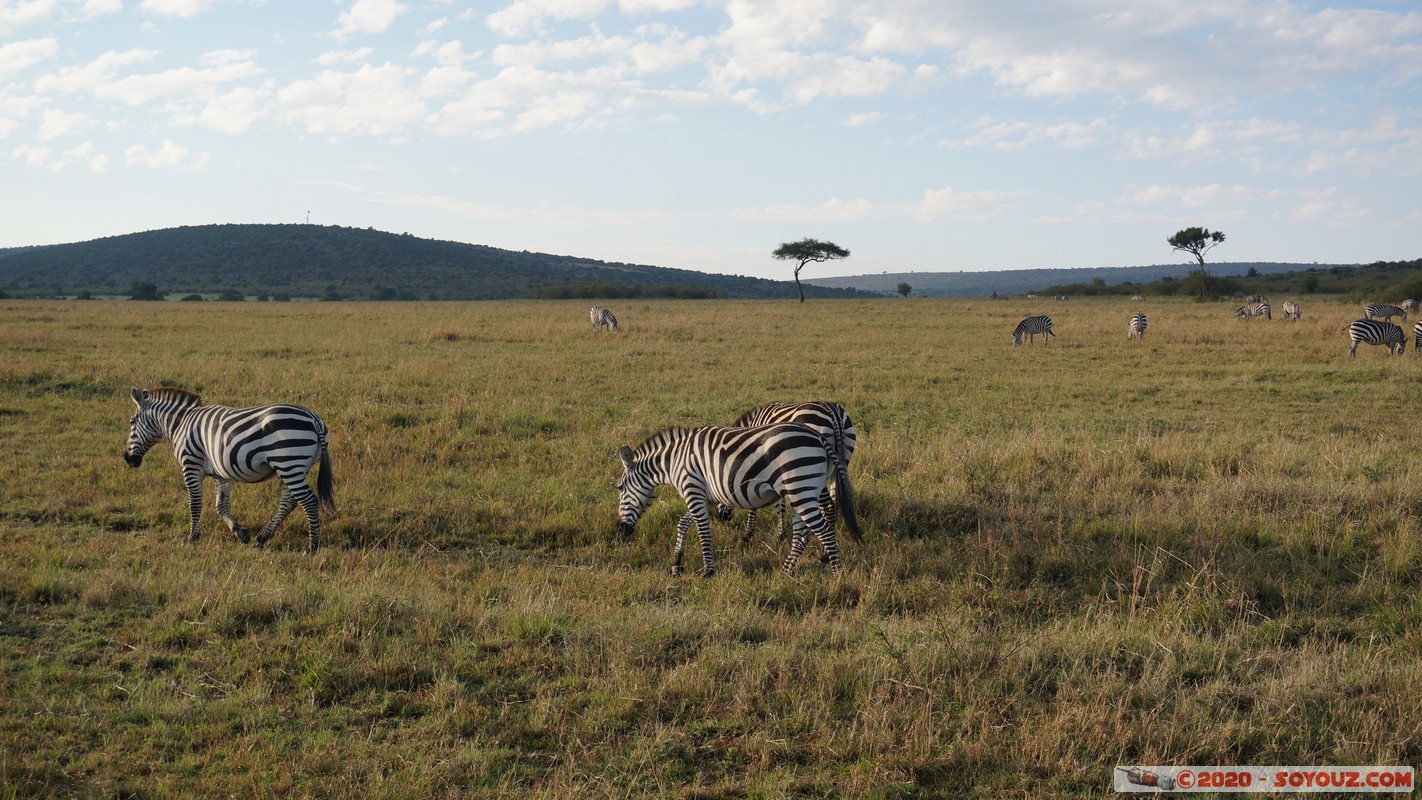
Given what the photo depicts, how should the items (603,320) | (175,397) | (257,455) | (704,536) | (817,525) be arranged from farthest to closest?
(603,320) < (175,397) < (257,455) < (704,536) < (817,525)

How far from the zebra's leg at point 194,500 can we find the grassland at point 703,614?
0.15 m

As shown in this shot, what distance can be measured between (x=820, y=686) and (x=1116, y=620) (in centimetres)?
282

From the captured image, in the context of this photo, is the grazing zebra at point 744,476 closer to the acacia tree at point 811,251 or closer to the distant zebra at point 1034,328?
the distant zebra at point 1034,328

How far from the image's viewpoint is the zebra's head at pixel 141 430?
10320mm

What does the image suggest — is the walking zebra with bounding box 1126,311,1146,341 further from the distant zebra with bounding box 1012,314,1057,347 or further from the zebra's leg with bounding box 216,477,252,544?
the zebra's leg with bounding box 216,477,252,544

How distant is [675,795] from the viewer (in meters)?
4.21

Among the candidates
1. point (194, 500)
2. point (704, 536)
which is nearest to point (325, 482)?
point (194, 500)

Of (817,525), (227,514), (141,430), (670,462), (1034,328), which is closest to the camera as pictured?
(817,525)

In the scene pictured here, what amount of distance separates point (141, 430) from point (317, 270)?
347 ft

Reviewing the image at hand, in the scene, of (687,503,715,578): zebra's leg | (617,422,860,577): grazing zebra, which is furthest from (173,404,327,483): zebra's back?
(687,503,715,578): zebra's leg

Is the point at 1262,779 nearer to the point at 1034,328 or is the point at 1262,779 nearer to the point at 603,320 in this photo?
the point at 1034,328

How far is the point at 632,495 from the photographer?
9.23 m

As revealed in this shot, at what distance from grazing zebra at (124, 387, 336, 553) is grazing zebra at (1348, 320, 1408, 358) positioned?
25.1 metres

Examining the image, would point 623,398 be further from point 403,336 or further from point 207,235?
point 207,235
